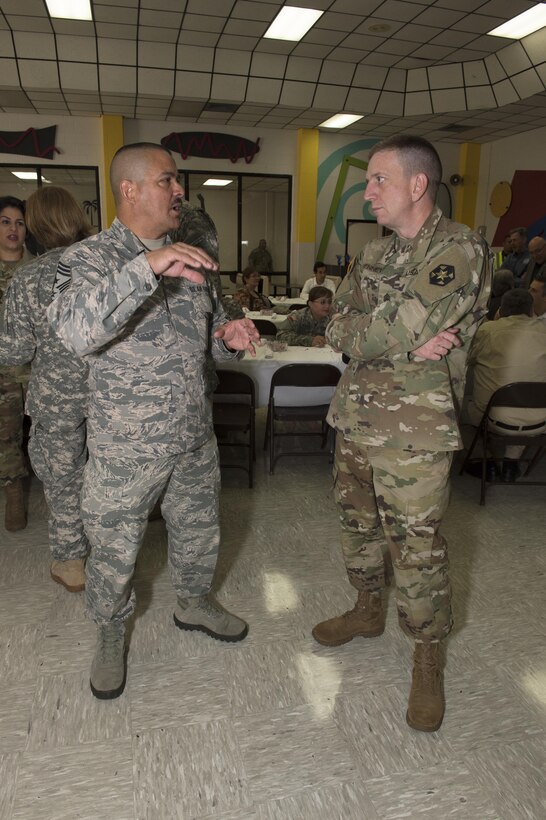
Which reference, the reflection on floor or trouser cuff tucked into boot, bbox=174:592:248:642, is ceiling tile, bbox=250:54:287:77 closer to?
the reflection on floor

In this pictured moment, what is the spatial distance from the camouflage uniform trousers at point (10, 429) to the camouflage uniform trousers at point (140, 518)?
136cm

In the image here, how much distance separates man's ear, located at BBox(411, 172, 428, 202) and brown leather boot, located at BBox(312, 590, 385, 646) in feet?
4.46

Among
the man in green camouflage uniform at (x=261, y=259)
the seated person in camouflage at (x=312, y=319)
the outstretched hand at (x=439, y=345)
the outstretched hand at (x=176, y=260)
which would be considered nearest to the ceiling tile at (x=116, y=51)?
the seated person in camouflage at (x=312, y=319)

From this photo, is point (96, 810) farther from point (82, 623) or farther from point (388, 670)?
point (388, 670)

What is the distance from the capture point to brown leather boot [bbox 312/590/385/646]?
2107 millimetres

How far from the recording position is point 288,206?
9.91 m

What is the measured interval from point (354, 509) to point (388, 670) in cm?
59

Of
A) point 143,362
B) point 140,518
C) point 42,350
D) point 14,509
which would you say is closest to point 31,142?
point 14,509

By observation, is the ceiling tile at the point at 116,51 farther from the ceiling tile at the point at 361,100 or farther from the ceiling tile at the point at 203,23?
the ceiling tile at the point at 361,100

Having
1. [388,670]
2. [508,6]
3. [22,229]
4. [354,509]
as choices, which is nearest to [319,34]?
[508,6]

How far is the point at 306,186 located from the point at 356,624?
872 cm

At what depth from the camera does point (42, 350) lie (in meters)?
2.19

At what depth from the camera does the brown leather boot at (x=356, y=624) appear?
2107mm

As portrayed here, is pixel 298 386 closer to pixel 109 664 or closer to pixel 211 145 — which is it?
pixel 109 664
